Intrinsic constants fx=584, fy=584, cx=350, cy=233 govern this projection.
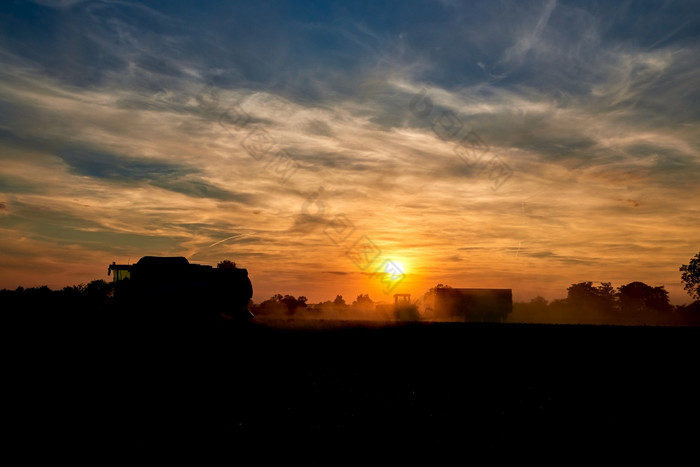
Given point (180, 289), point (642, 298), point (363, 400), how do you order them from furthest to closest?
1. point (642, 298)
2. point (180, 289)
3. point (363, 400)

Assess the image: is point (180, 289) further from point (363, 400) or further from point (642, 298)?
point (642, 298)

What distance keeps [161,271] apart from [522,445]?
84.7 feet

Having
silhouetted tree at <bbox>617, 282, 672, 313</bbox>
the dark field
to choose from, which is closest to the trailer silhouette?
the dark field

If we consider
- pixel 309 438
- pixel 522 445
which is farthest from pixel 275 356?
pixel 522 445

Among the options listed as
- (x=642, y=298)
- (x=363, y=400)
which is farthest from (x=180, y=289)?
(x=642, y=298)

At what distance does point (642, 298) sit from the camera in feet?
313

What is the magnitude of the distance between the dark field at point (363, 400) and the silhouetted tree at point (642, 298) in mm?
81987

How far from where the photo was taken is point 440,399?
401 inches

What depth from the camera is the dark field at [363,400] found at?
7348 millimetres

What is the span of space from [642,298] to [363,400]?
97941mm

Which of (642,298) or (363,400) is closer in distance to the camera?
(363,400)

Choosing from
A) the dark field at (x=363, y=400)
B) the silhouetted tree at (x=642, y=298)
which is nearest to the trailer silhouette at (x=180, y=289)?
the dark field at (x=363, y=400)

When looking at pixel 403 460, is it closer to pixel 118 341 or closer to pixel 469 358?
pixel 469 358

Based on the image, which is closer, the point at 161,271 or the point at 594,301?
the point at 161,271
